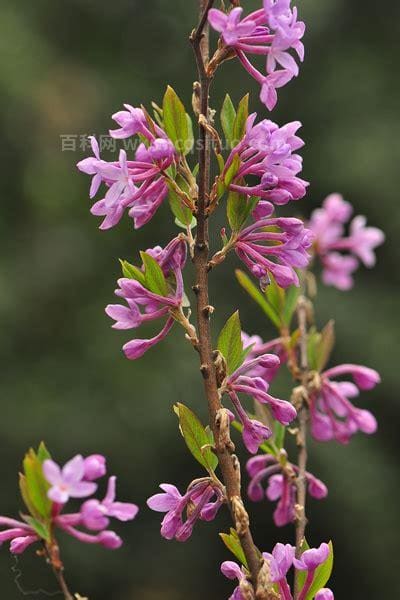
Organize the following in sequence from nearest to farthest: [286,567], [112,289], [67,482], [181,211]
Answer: [67,482] → [286,567] → [181,211] → [112,289]

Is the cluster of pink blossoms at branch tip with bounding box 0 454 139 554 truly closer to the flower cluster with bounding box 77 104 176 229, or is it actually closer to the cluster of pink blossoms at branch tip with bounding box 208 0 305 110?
the flower cluster with bounding box 77 104 176 229

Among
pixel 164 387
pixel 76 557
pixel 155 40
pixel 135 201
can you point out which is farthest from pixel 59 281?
pixel 135 201

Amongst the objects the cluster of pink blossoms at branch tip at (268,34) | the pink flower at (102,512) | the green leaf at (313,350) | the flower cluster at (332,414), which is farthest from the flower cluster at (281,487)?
the cluster of pink blossoms at branch tip at (268,34)

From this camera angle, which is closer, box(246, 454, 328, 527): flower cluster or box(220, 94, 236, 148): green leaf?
box(220, 94, 236, 148): green leaf

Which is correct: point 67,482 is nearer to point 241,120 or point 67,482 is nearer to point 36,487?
point 36,487

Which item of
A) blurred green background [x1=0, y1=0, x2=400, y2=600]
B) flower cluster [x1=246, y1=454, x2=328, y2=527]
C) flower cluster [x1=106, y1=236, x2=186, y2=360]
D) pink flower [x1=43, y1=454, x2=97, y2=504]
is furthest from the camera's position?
blurred green background [x1=0, y1=0, x2=400, y2=600]

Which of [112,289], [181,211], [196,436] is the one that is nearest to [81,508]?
[196,436]

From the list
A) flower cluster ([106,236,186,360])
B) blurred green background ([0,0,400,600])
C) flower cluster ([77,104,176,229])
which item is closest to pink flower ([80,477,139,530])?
flower cluster ([106,236,186,360])

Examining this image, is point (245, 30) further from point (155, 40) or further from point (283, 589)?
point (155, 40)

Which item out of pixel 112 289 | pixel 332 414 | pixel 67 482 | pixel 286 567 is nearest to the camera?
pixel 67 482
